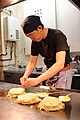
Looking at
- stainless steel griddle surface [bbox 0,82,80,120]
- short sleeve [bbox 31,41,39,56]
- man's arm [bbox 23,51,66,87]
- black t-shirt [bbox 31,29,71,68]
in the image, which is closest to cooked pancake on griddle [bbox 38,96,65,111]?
stainless steel griddle surface [bbox 0,82,80,120]

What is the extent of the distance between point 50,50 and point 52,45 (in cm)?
5

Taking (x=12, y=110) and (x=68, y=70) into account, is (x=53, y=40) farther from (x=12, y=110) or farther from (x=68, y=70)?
(x=12, y=110)

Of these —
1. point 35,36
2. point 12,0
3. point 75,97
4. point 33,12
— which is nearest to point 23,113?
point 75,97

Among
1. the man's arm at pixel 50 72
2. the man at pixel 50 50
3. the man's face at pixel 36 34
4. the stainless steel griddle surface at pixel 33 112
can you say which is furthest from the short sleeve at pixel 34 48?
the stainless steel griddle surface at pixel 33 112

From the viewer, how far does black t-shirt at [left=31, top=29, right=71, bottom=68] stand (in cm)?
134

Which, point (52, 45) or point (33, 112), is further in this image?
point (52, 45)

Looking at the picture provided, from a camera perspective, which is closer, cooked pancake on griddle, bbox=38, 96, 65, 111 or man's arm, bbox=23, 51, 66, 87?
cooked pancake on griddle, bbox=38, 96, 65, 111

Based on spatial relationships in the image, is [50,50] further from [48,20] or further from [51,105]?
[48,20]

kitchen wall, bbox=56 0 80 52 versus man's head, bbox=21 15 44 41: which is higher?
kitchen wall, bbox=56 0 80 52

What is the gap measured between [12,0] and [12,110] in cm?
85

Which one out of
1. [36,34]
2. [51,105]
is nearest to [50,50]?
[36,34]

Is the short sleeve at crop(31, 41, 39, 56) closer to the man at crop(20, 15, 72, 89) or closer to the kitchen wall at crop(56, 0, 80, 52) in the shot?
the man at crop(20, 15, 72, 89)

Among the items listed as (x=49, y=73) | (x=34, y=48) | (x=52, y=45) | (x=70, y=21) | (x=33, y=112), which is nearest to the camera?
(x=33, y=112)

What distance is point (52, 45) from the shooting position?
1408 millimetres
